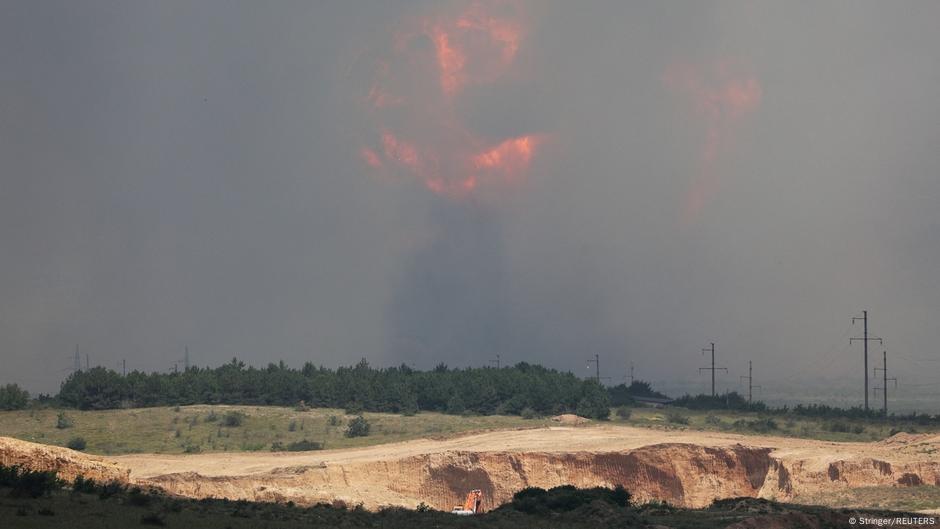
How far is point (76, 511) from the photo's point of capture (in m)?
28.3

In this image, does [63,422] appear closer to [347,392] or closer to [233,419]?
[233,419]

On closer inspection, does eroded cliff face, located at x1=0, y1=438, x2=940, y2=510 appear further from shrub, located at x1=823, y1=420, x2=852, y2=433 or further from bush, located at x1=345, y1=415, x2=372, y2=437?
bush, located at x1=345, y1=415, x2=372, y2=437

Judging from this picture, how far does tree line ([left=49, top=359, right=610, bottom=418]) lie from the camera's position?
89.9m

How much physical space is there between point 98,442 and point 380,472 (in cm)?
2442

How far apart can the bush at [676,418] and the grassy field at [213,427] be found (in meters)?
9.70

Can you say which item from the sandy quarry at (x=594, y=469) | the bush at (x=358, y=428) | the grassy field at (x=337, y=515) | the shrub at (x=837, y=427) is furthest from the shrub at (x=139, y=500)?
the shrub at (x=837, y=427)

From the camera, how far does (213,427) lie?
262 ft

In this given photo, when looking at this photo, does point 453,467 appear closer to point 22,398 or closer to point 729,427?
point 729,427

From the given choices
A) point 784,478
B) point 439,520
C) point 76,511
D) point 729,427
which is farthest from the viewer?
point 729,427

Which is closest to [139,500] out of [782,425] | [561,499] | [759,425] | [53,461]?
[53,461]

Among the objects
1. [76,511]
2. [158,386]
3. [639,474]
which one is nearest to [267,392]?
[158,386]

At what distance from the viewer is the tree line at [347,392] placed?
295 ft

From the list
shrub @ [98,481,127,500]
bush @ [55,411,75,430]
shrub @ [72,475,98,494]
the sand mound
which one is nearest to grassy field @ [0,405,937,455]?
bush @ [55,411,75,430]

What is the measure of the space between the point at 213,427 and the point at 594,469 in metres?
32.6
